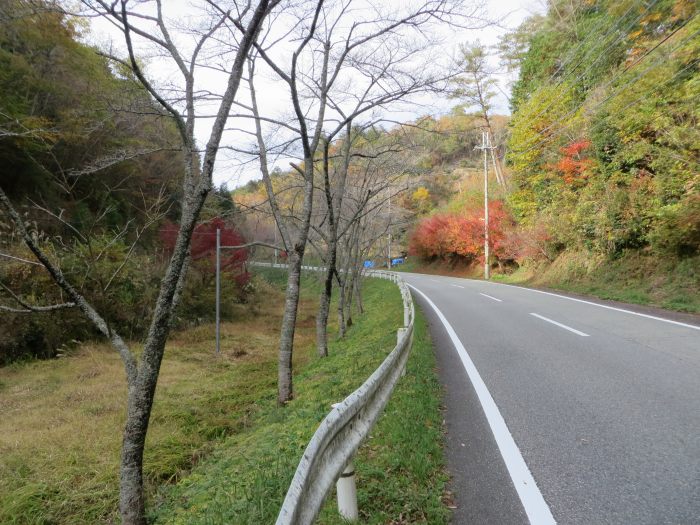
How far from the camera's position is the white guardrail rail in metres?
1.71

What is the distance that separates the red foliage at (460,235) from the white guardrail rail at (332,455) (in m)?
27.5

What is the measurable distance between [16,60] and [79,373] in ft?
39.5

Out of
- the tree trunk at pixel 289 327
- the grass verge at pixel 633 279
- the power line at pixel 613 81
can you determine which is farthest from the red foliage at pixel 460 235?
the tree trunk at pixel 289 327

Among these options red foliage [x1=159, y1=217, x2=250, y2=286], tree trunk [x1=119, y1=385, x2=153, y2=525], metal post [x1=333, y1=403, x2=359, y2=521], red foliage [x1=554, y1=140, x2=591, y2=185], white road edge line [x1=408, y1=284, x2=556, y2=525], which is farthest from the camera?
red foliage [x1=554, y1=140, x2=591, y2=185]

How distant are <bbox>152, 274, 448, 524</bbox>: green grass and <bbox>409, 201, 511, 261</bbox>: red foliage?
82.3 ft

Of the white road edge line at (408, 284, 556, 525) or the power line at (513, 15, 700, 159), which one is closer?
the white road edge line at (408, 284, 556, 525)

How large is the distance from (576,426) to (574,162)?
64.0 ft

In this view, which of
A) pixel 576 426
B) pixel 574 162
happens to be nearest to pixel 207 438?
pixel 576 426

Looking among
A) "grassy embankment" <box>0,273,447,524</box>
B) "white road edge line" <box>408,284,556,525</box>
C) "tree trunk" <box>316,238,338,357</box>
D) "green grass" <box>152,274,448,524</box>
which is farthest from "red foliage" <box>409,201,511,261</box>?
"white road edge line" <box>408,284,556,525</box>

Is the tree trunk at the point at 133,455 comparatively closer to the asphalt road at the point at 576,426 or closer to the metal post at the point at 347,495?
the metal post at the point at 347,495

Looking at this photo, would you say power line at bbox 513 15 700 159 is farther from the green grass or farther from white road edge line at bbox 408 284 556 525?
the green grass

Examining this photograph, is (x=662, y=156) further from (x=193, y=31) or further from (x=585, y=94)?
(x=193, y=31)

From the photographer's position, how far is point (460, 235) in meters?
33.2

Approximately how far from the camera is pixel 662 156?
43.6ft
